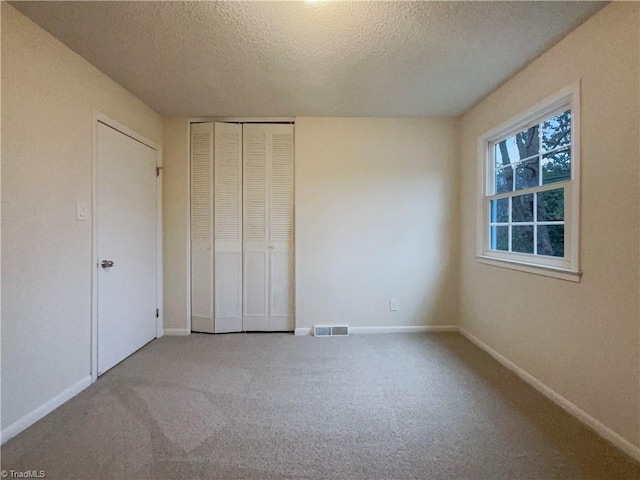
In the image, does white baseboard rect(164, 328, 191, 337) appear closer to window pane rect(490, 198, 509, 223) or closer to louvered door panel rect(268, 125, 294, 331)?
louvered door panel rect(268, 125, 294, 331)

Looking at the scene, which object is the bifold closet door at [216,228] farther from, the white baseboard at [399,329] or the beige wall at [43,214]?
the beige wall at [43,214]

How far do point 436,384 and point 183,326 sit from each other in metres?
2.59

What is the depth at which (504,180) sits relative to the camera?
8.52 feet

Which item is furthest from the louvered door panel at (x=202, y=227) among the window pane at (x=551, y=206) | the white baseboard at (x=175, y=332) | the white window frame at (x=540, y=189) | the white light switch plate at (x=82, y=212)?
the window pane at (x=551, y=206)

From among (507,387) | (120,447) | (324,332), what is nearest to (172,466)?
(120,447)

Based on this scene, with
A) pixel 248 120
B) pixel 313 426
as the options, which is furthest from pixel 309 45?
pixel 313 426

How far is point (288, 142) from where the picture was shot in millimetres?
3172

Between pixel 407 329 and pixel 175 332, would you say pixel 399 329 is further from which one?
pixel 175 332

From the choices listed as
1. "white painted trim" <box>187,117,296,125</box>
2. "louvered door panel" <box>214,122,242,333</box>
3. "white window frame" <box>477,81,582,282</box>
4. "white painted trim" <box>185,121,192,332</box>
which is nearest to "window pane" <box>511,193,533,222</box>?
"white window frame" <box>477,81,582,282</box>

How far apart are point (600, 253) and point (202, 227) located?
10.7ft

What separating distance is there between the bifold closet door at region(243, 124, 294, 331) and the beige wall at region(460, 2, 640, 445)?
2.19 meters

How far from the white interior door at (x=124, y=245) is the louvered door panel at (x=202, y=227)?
38 centimetres

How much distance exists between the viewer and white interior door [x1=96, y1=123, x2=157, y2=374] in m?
2.26

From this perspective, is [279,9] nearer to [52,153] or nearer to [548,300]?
[52,153]
